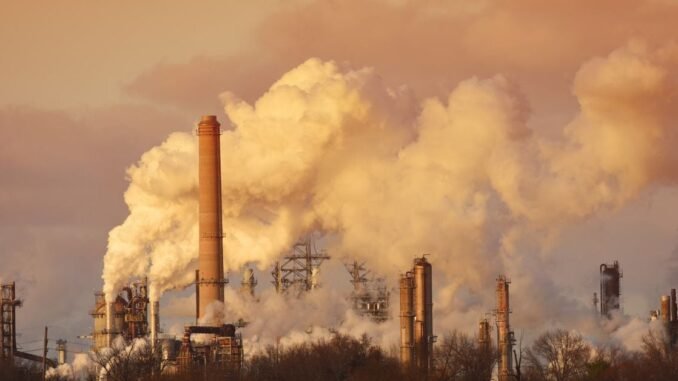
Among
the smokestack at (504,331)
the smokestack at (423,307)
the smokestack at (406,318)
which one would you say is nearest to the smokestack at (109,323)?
the smokestack at (406,318)

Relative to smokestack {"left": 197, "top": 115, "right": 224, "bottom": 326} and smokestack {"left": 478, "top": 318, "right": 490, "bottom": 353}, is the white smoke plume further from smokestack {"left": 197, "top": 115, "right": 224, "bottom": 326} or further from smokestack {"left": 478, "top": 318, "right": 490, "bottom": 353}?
smokestack {"left": 478, "top": 318, "right": 490, "bottom": 353}

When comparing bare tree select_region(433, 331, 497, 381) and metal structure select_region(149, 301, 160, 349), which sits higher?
metal structure select_region(149, 301, 160, 349)

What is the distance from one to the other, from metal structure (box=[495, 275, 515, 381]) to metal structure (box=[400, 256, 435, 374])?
508 centimetres

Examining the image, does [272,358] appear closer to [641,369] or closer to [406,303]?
[406,303]

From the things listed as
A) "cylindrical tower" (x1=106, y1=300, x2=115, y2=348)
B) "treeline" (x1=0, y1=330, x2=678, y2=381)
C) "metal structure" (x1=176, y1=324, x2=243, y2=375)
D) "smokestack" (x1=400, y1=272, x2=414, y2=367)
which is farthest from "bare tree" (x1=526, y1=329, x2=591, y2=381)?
"cylindrical tower" (x1=106, y1=300, x2=115, y2=348)

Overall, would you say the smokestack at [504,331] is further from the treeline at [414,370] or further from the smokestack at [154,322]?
the smokestack at [154,322]

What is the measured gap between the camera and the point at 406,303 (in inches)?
3482

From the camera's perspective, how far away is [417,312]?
290 ft

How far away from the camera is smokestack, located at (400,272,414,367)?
285ft

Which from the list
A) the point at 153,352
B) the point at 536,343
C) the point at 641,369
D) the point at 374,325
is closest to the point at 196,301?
the point at 153,352

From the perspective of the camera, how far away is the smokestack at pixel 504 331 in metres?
91.6

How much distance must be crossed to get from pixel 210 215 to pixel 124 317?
1153 cm

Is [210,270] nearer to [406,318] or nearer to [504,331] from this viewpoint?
[406,318]

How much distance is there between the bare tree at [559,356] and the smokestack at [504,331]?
4.44 feet
